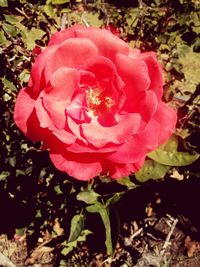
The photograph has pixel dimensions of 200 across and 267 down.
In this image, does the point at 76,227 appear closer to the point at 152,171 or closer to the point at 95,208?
the point at 95,208

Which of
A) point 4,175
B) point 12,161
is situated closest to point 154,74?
point 12,161

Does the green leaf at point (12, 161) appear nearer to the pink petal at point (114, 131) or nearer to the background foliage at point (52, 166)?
the background foliage at point (52, 166)

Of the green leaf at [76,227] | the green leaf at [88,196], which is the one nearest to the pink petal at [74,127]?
the green leaf at [88,196]

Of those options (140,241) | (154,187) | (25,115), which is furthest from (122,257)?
(25,115)

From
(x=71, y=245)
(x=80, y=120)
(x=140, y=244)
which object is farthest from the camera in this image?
(x=140, y=244)

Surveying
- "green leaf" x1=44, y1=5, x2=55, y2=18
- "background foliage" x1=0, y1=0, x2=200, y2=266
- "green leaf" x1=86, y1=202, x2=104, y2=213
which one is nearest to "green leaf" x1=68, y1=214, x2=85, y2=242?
"background foliage" x1=0, y1=0, x2=200, y2=266

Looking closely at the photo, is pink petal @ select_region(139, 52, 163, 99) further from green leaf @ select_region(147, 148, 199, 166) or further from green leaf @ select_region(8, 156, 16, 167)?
green leaf @ select_region(8, 156, 16, 167)

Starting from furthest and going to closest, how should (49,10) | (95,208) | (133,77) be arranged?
(49,10), (95,208), (133,77)

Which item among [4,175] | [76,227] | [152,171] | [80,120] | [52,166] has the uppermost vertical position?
[80,120]
